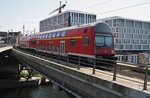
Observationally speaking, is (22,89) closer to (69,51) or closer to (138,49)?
(69,51)

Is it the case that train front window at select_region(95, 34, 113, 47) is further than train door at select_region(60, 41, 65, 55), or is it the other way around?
train door at select_region(60, 41, 65, 55)

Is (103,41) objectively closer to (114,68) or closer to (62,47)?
(62,47)

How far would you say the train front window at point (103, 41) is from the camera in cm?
1672

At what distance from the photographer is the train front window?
16.7 m

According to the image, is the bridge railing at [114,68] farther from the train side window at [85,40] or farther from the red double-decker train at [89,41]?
the train side window at [85,40]

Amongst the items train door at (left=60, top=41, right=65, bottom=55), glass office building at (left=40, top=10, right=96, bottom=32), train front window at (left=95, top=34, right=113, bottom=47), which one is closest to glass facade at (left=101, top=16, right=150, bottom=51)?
glass office building at (left=40, top=10, right=96, bottom=32)

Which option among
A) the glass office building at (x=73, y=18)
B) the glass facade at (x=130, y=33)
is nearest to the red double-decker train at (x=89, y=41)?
the glass facade at (x=130, y=33)

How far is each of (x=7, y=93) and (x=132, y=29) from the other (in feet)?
239

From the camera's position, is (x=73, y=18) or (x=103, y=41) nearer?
(x=103, y=41)

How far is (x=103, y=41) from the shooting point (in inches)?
674

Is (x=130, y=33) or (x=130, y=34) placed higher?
(x=130, y=33)

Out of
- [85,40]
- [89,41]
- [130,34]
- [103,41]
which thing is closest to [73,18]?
[130,34]

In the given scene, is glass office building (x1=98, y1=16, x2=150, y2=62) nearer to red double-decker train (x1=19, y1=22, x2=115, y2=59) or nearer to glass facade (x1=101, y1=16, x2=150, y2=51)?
glass facade (x1=101, y1=16, x2=150, y2=51)

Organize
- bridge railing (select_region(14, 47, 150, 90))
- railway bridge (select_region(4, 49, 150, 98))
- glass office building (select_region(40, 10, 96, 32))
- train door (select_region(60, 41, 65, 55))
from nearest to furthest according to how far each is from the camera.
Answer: railway bridge (select_region(4, 49, 150, 98))
bridge railing (select_region(14, 47, 150, 90))
train door (select_region(60, 41, 65, 55))
glass office building (select_region(40, 10, 96, 32))
